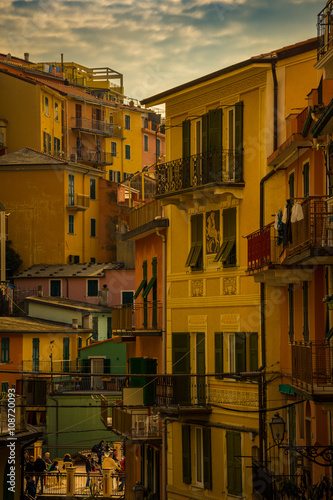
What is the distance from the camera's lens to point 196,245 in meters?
37.3

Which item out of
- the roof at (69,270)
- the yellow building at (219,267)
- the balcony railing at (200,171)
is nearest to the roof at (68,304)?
the roof at (69,270)

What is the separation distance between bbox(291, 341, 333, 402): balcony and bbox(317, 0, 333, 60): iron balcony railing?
5.75 meters

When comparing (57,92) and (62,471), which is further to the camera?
(57,92)

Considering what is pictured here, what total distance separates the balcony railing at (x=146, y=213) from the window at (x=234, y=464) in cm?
871

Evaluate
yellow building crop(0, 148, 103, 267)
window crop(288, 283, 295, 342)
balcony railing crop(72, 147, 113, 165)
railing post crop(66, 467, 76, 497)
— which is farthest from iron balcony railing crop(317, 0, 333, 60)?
balcony railing crop(72, 147, 113, 165)

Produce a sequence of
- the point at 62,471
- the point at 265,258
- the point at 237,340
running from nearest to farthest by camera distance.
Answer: the point at 265,258 < the point at 237,340 < the point at 62,471

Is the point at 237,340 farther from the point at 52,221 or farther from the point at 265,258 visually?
the point at 52,221

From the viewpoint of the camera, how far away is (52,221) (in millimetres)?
87000

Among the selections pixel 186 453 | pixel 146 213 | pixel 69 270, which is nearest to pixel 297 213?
pixel 186 453

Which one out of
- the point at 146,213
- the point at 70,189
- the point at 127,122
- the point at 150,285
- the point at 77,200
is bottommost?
the point at 150,285

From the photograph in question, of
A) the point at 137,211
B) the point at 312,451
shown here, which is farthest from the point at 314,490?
the point at 137,211

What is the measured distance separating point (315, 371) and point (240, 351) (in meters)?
10.3

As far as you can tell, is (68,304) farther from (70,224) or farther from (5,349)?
(70,224)

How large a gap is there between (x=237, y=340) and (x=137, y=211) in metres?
10.6
